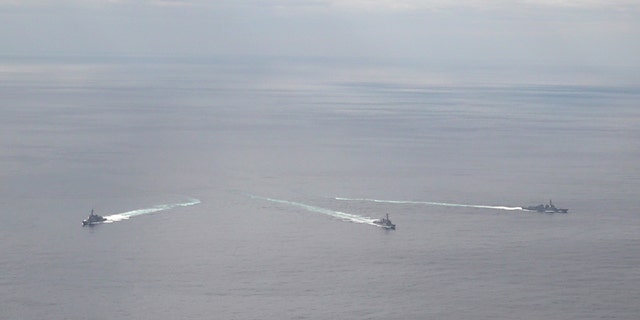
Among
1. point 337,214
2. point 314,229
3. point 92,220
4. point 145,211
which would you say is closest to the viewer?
point 314,229

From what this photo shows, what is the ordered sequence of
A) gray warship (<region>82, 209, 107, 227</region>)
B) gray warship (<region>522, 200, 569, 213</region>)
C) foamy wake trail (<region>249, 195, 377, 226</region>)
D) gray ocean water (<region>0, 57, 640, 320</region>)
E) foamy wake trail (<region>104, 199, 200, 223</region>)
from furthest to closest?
1. gray warship (<region>522, 200, 569, 213</region>)
2. foamy wake trail (<region>249, 195, 377, 226</region>)
3. foamy wake trail (<region>104, 199, 200, 223</region>)
4. gray warship (<region>82, 209, 107, 227</region>)
5. gray ocean water (<region>0, 57, 640, 320</region>)

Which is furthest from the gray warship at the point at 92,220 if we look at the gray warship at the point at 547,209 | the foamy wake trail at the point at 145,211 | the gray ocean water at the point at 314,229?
the gray warship at the point at 547,209

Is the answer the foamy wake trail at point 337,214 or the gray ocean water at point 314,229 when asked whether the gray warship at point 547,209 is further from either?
the foamy wake trail at point 337,214

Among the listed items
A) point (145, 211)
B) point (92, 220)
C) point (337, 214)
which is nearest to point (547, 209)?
point (337, 214)

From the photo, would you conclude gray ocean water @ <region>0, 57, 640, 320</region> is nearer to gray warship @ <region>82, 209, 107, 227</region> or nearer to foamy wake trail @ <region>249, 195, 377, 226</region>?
foamy wake trail @ <region>249, 195, 377, 226</region>

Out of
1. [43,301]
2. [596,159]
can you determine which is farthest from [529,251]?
[596,159]

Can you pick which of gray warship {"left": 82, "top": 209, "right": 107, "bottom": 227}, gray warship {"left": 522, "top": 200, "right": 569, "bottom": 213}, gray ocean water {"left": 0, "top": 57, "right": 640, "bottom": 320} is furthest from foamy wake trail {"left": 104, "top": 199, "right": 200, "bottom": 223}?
gray warship {"left": 522, "top": 200, "right": 569, "bottom": 213}

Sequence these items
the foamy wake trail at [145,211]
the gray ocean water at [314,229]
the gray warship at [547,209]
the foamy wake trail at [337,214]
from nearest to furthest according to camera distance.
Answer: the gray ocean water at [314,229] < the foamy wake trail at [145,211] < the foamy wake trail at [337,214] < the gray warship at [547,209]

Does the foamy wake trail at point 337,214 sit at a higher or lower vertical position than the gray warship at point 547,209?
lower

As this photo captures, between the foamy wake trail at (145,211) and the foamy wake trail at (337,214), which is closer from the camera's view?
the foamy wake trail at (145,211)

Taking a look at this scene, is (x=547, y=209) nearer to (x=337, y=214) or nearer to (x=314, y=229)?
(x=337, y=214)

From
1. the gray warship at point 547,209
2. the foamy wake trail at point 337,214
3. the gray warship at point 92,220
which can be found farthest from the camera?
the gray warship at point 547,209
